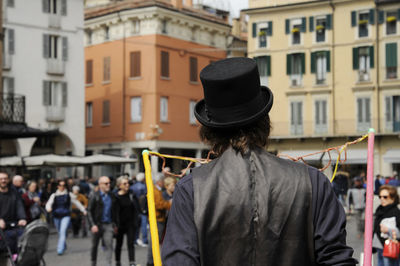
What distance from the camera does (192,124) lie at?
4597cm

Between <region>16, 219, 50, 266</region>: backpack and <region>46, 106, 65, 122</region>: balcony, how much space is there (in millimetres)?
28859

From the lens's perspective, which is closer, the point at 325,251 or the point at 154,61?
the point at 325,251

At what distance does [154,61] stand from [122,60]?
231 cm

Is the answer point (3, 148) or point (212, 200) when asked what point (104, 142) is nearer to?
point (3, 148)

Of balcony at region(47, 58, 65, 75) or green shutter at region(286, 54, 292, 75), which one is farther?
green shutter at region(286, 54, 292, 75)

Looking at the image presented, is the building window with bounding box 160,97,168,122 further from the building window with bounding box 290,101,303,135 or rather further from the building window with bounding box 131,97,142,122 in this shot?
the building window with bounding box 290,101,303,135

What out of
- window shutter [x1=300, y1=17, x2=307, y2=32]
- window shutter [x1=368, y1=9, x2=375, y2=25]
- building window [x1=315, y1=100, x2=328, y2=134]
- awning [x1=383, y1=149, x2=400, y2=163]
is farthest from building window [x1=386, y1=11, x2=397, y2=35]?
awning [x1=383, y1=149, x2=400, y2=163]

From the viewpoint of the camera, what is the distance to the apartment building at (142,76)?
43.5 meters

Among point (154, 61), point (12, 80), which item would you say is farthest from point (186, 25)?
point (12, 80)

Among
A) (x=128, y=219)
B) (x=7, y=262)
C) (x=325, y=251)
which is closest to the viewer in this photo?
(x=325, y=251)

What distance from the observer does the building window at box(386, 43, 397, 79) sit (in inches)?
1660

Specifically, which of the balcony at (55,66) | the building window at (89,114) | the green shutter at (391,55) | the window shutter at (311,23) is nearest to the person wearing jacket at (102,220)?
the balcony at (55,66)

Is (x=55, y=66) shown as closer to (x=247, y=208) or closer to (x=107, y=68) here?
(x=107, y=68)

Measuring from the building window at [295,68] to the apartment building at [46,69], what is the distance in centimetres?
1288
